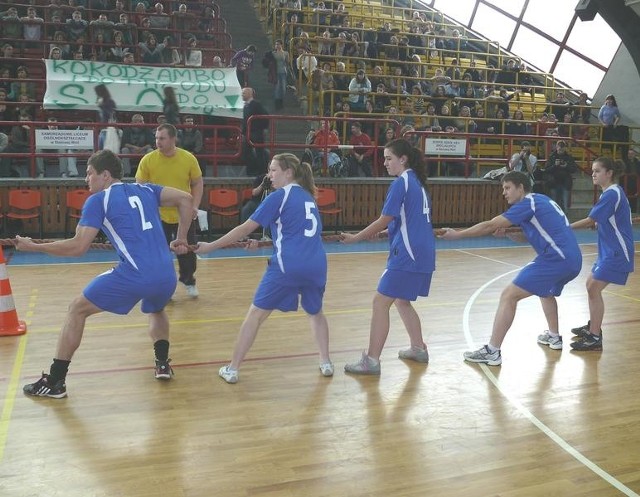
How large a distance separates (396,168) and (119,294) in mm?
2251

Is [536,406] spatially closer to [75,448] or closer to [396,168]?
[396,168]

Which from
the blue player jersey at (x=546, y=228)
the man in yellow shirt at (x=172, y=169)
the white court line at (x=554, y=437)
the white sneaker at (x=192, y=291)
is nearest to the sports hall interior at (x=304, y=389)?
the white court line at (x=554, y=437)

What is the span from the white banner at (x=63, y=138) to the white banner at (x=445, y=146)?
6837 mm

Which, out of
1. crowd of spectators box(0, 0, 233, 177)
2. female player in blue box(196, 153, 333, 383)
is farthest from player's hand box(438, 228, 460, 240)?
crowd of spectators box(0, 0, 233, 177)

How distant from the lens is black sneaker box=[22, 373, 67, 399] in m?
4.79

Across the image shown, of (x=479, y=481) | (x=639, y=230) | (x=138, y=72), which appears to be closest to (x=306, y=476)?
(x=479, y=481)

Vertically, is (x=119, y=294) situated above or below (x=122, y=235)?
below

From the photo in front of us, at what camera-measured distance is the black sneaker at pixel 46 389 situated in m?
4.79

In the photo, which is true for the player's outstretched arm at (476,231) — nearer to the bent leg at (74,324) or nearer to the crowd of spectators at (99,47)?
the bent leg at (74,324)

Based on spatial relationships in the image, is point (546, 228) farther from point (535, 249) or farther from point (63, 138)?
point (63, 138)

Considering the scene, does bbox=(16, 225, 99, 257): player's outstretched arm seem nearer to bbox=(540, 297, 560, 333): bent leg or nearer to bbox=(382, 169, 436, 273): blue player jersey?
bbox=(382, 169, 436, 273): blue player jersey

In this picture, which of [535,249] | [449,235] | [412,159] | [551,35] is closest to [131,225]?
[412,159]

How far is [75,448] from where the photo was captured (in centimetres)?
398

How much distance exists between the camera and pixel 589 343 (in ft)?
20.5
